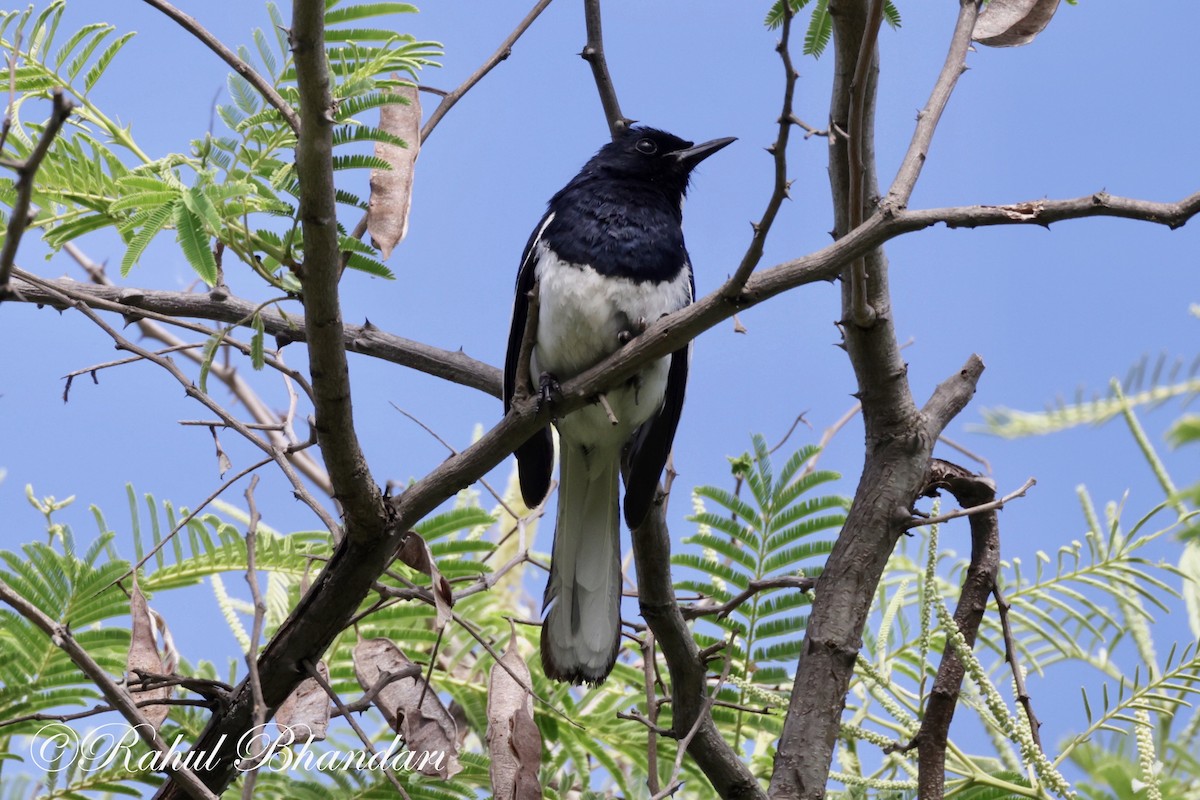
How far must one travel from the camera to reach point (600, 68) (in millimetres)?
3418

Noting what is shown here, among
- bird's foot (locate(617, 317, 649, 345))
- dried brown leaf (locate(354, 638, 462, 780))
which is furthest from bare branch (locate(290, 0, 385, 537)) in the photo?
bird's foot (locate(617, 317, 649, 345))

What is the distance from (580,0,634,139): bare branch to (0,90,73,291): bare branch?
2100mm

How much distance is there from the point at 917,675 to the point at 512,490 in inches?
73.7

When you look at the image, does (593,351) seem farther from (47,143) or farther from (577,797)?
(47,143)

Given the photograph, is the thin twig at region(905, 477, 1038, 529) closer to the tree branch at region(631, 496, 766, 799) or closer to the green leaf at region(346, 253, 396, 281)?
the tree branch at region(631, 496, 766, 799)

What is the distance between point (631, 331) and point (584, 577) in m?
0.76

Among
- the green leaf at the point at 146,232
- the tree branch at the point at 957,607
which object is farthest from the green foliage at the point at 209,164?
the tree branch at the point at 957,607

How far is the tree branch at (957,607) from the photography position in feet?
9.96

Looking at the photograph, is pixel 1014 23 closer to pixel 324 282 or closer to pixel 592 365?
pixel 592 365

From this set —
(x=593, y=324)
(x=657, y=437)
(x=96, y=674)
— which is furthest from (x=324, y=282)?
(x=657, y=437)

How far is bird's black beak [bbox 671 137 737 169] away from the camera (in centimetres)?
427

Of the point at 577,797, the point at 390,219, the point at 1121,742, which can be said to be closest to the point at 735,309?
the point at 390,219

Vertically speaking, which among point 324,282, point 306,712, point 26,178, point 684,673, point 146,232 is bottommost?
point 306,712

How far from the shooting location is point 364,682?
2.88m
